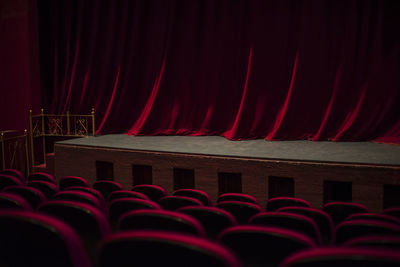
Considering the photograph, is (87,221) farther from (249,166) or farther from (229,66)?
(229,66)

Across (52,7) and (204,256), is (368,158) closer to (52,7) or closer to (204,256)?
(204,256)

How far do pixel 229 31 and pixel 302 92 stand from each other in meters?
1.35

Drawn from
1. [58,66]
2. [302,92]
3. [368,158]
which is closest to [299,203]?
[368,158]

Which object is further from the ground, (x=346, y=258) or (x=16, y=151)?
(x=346, y=258)

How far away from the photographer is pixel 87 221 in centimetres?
104

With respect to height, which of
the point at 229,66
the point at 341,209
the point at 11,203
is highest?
the point at 229,66

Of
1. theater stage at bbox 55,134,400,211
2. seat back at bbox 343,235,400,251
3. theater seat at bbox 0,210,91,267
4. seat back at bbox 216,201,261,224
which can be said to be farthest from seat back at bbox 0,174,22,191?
seat back at bbox 343,235,400,251

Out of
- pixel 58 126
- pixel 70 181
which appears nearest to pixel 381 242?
pixel 70 181

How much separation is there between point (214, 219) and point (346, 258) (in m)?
0.79

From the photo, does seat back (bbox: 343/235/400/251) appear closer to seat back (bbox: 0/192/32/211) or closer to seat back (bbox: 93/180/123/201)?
seat back (bbox: 0/192/32/211)

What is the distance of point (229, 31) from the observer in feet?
15.9

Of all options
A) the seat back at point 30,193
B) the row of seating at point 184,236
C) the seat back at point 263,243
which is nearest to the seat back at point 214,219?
the row of seating at point 184,236

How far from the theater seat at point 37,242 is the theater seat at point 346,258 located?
0.42 m

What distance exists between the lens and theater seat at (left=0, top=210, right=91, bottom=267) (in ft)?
2.27
